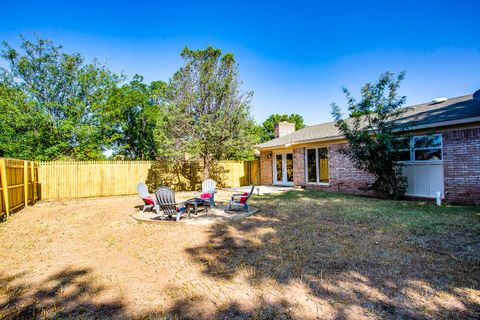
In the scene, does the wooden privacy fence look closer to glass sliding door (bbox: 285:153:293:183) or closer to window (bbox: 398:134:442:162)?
window (bbox: 398:134:442:162)

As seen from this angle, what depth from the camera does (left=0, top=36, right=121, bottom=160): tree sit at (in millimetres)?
16984

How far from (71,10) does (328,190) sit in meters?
15.0

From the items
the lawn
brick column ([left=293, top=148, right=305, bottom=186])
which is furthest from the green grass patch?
brick column ([left=293, top=148, right=305, bottom=186])

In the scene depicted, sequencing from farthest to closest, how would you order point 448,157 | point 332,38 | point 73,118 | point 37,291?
point 73,118, point 332,38, point 448,157, point 37,291

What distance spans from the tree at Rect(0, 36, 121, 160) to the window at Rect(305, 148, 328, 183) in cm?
1530

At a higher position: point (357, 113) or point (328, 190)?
point (357, 113)

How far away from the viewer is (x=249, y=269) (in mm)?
4082

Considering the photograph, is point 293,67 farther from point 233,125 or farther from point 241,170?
point 241,170

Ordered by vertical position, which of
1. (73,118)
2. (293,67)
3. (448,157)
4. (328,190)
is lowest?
(328,190)

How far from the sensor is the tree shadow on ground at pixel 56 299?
2934 mm

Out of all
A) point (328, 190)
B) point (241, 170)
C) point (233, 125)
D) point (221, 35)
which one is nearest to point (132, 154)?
point (241, 170)

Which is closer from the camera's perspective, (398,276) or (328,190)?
(398,276)

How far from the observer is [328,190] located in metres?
14.3

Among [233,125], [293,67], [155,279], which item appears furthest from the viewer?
[293,67]
